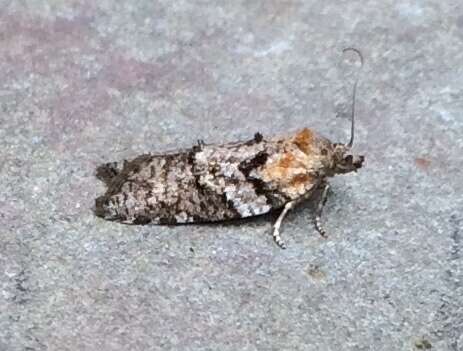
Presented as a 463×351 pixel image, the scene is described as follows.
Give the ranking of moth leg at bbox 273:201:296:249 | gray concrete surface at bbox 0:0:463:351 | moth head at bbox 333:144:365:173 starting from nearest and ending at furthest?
1. gray concrete surface at bbox 0:0:463:351
2. moth leg at bbox 273:201:296:249
3. moth head at bbox 333:144:365:173

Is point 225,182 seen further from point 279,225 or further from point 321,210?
point 321,210

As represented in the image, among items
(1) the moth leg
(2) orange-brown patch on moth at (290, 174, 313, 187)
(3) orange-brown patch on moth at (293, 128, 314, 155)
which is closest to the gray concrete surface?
(1) the moth leg

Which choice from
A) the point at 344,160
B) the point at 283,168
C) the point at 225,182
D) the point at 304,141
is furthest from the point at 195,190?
the point at 344,160

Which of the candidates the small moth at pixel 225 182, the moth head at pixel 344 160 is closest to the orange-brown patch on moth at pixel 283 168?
the small moth at pixel 225 182

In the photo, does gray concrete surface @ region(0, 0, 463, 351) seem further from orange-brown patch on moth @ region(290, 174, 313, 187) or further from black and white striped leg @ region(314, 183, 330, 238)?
orange-brown patch on moth @ region(290, 174, 313, 187)

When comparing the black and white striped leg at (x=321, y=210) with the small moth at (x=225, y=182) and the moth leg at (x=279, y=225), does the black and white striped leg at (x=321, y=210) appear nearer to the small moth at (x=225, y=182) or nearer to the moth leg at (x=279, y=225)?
the small moth at (x=225, y=182)

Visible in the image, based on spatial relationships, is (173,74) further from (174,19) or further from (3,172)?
(3,172)
